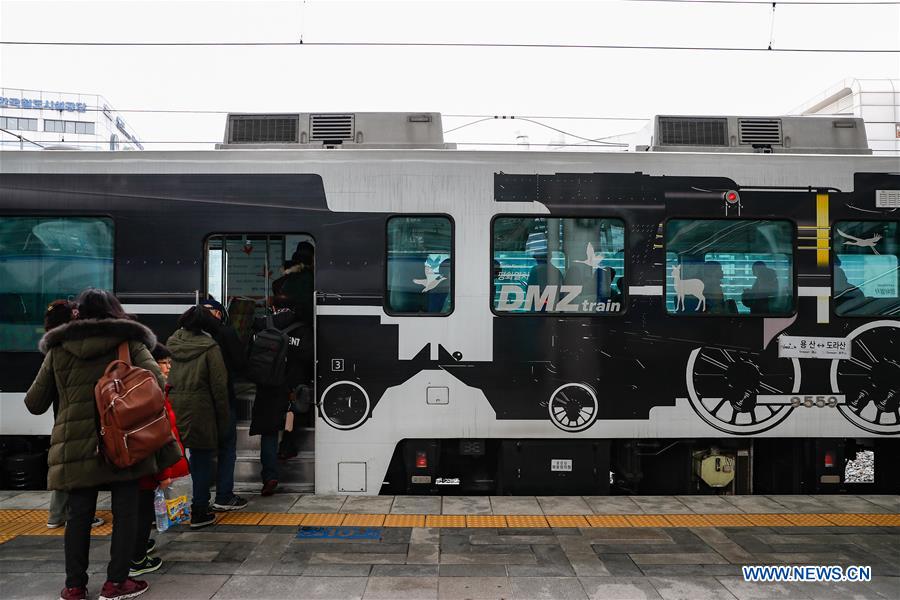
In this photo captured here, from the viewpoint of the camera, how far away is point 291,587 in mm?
4066

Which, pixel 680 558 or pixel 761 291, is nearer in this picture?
pixel 680 558

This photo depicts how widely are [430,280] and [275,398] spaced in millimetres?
1774

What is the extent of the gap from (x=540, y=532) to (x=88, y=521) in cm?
320

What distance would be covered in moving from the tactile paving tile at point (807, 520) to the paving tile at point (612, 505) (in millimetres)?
1266

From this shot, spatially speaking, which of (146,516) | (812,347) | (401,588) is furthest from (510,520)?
(812,347)

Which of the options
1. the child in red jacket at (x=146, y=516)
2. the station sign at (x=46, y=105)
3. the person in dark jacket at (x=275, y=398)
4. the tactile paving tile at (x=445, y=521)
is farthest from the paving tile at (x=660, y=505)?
the station sign at (x=46, y=105)

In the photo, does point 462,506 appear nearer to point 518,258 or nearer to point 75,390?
point 518,258

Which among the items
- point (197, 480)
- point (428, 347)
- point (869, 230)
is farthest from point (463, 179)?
point (869, 230)

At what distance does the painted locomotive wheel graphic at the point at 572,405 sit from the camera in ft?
19.0

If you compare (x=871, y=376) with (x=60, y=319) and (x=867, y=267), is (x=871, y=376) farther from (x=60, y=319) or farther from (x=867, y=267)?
(x=60, y=319)

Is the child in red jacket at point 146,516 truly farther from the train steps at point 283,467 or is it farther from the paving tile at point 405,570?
the train steps at point 283,467

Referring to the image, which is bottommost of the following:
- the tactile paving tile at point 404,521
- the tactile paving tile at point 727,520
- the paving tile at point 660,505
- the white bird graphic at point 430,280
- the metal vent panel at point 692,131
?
the tactile paving tile at point 727,520

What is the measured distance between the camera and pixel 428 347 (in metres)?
5.75

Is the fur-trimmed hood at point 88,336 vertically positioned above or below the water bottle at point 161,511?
above
